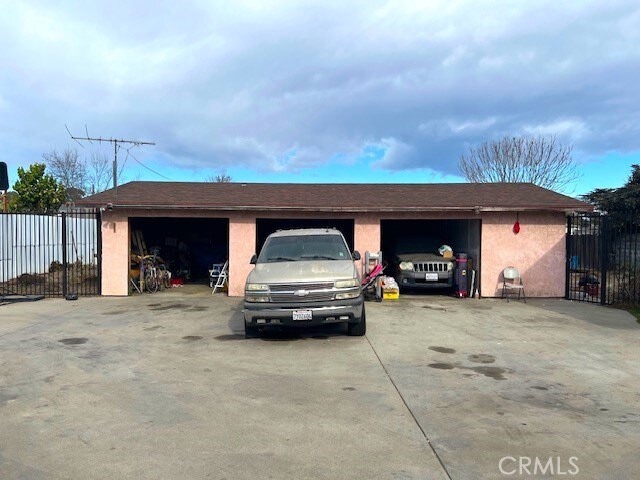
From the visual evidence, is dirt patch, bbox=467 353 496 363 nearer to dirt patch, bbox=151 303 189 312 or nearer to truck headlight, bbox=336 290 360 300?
truck headlight, bbox=336 290 360 300

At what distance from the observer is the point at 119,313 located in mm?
10797

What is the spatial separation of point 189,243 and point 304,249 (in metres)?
11.7

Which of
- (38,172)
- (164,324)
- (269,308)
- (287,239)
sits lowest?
(164,324)

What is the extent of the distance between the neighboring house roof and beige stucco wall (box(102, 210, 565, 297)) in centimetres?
38

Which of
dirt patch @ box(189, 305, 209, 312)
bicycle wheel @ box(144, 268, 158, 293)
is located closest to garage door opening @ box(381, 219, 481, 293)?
dirt patch @ box(189, 305, 209, 312)

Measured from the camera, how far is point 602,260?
1159cm

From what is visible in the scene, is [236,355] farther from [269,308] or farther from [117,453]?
[117,453]

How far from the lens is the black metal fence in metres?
11.5

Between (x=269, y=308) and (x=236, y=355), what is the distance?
35.1 inches

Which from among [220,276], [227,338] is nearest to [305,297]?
[227,338]

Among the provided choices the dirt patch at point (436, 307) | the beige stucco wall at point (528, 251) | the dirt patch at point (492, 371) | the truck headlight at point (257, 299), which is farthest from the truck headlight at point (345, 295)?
the beige stucco wall at point (528, 251)

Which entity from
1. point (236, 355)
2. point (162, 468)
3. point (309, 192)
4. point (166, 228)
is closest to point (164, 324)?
point (236, 355)

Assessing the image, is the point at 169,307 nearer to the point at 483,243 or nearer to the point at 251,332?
the point at 251,332

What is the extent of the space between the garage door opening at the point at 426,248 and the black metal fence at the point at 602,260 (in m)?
2.64
